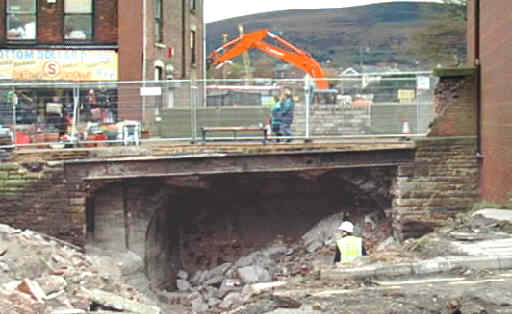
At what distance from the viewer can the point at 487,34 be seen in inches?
631

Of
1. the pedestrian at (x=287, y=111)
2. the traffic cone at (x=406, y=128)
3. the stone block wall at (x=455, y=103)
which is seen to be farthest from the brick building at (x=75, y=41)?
the stone block wall at (x=455, y=103)

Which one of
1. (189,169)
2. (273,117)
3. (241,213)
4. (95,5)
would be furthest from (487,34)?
(95,5)

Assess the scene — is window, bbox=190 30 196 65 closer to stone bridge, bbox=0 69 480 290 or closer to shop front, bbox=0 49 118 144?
shop front, bbox=0 49 118 144

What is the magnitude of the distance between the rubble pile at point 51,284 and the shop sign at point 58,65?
40.0 feet

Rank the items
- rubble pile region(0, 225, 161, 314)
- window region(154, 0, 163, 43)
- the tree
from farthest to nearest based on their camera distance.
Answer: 1. the tree
2. window region(154, 0, 163, 43)
3. rubble pile region(0, 225, 161, 314)

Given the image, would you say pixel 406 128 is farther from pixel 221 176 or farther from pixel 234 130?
pixel 221 176

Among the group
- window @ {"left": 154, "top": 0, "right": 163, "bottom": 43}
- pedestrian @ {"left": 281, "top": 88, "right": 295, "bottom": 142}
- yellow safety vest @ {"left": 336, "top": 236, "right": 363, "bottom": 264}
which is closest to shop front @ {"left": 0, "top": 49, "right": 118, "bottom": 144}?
pedestrian @ {"left": 281, "top": 88, "right": 295, "bottom": 142}

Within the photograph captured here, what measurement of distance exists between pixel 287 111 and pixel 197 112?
6.90 feet

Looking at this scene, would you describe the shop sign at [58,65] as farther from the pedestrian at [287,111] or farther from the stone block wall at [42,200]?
the pedestrian at [287,111]

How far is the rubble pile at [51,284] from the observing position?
9.25 metres

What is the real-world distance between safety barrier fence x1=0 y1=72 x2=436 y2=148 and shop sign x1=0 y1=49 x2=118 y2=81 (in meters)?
7.90

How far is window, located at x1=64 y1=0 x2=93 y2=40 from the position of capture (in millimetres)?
26984

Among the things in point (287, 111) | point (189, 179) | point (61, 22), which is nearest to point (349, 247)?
point (189, 179)

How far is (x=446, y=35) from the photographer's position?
136ft
